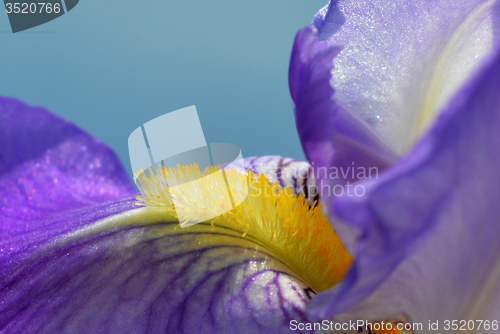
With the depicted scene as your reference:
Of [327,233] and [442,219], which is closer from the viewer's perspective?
[442,219]

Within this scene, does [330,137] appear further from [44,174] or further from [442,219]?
[44,174]

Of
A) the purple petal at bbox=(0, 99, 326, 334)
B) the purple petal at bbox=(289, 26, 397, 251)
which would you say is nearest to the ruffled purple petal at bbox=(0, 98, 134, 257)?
the purple petal at bbox=(0, 99, 326, 334)

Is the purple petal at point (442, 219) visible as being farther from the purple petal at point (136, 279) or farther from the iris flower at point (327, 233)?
the purple petal at point (136, 279)

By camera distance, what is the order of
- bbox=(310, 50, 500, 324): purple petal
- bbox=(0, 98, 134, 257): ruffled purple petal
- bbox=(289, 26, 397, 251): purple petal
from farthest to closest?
bbox=(0, 98, 134, 257): ruffled purple petal < bbox=(289, 26, 397, 251): purple petal < bbox=(310, 50, 500, 324): purple petal

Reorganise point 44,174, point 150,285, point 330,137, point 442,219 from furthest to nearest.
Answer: point 44,174 → point 150,285 → point 330,137 → point 442,219

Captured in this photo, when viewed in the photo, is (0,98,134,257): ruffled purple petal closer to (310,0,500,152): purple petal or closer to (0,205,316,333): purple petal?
(0,205,316,333): purple petal

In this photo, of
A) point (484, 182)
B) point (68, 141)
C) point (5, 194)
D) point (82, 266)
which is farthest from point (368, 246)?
point (68, 141)

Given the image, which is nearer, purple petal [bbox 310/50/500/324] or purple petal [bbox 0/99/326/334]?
purple petal [bbox 310/50/500/324]

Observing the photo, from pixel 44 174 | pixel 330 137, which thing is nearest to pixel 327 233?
pixel 330 137
